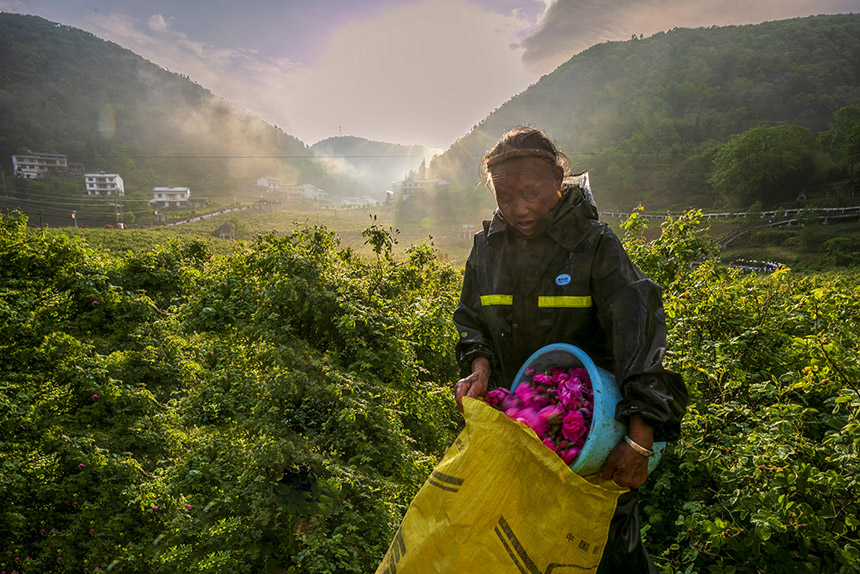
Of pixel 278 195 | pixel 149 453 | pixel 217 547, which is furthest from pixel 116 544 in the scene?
pixel 278 195

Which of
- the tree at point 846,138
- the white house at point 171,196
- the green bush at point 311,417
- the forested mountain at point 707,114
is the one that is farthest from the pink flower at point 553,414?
the white house at point 171,196

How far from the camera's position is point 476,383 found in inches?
68.5

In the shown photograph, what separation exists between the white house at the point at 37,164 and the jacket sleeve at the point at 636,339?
92028 mm

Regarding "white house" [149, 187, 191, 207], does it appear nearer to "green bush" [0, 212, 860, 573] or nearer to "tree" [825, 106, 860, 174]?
"green bush" [0, 212, 860, 573]

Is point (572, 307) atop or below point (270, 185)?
below

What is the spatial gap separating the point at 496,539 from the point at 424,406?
266cm

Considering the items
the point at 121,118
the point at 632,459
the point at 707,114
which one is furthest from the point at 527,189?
the point at 121,118

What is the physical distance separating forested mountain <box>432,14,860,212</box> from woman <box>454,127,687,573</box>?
56.6 metres

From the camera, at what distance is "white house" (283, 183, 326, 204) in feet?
314

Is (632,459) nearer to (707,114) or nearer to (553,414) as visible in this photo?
(553,414)

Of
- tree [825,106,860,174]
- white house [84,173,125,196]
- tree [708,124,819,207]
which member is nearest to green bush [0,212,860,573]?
tree [708,124,819,207]

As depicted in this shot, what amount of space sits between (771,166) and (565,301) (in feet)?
195

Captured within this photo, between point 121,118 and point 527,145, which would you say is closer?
point 527,145

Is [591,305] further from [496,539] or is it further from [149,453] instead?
[149,453]
